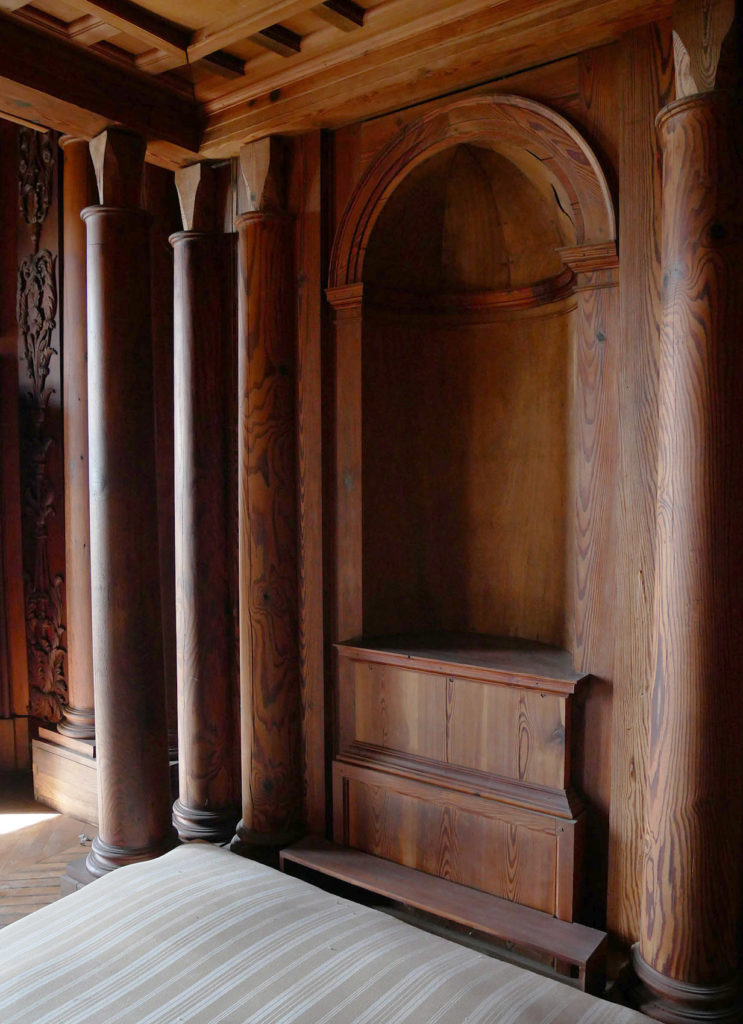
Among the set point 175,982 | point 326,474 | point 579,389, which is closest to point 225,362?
point 326,474

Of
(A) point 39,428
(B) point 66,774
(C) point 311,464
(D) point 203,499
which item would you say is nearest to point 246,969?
(C) point 311,464

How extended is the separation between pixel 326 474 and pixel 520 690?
38.4 inches

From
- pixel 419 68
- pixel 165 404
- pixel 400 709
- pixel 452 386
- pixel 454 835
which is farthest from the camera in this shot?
pixel 165 404

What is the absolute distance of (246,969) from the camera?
1.76m

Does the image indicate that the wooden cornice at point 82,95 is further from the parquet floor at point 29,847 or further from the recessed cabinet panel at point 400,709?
the parquet floor at point 29,847

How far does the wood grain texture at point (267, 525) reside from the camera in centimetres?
271

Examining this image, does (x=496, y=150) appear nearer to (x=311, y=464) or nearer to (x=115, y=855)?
(x=311, y=464)

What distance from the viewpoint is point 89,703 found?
12.0 ft

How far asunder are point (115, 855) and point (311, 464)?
4.93 ft

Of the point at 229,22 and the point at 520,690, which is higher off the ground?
the point at 229,22

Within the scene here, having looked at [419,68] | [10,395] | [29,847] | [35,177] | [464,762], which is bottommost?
[29,847]

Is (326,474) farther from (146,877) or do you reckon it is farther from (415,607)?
(146,877)

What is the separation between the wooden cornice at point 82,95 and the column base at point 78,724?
2.42 meters

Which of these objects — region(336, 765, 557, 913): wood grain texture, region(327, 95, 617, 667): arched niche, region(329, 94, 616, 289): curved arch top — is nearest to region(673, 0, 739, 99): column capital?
region(329, 94, 616, 289): curved arch top
